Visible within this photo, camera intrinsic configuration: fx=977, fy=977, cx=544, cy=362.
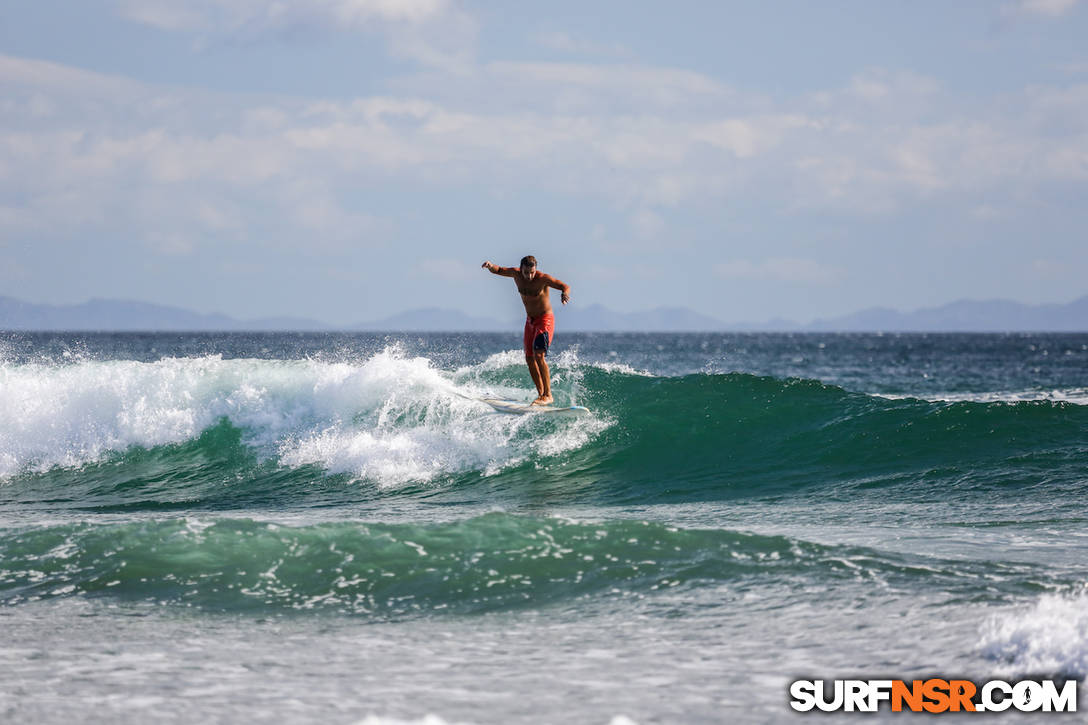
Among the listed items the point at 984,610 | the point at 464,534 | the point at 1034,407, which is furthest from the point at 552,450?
the point at 984,610

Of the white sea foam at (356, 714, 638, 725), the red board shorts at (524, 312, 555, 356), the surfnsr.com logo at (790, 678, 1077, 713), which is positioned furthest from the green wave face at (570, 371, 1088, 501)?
the white sea foam at (356, 714, 638, 725)

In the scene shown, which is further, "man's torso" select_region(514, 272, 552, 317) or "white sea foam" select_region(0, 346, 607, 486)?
"white sea foam" select_region(0, 346, 607, 486)

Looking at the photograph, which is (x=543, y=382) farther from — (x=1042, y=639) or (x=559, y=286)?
(x=1042, y=639)

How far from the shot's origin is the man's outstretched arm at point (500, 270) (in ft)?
42.0

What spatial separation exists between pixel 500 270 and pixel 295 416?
5.46m

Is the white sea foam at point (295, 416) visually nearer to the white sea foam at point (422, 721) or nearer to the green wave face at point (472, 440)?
the green wave face at point (472, 440)

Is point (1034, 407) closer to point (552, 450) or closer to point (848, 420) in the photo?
point (848, 420)

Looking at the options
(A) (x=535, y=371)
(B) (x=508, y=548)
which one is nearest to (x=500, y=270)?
(A) (x=535, y=371)

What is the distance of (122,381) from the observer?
17.6 meters

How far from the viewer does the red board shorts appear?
42.8ft

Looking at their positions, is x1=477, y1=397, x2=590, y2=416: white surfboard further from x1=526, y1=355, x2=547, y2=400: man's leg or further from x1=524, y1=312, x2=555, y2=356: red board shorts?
x1=524, y1=312, x2=555, y2=356: red board shorts

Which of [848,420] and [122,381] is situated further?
[122,381]

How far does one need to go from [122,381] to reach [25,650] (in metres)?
12.4

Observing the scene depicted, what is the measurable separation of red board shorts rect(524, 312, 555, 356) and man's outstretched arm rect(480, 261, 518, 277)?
2.29 feet
